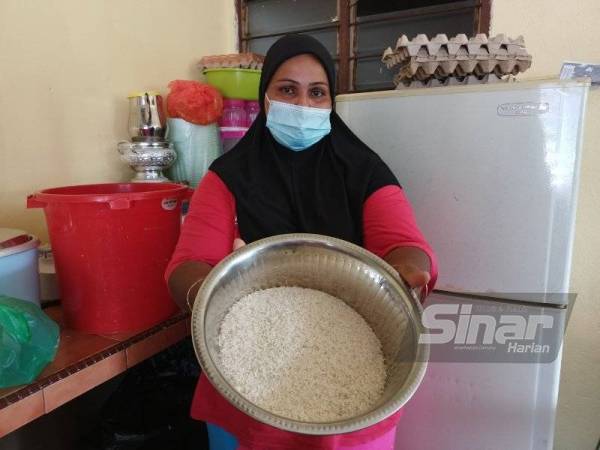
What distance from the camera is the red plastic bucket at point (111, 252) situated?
100 cm

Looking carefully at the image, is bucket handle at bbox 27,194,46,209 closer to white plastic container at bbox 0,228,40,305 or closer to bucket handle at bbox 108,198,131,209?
white plastic container at bbox 0,228,40,305

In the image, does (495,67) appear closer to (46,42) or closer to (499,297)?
(499,297)

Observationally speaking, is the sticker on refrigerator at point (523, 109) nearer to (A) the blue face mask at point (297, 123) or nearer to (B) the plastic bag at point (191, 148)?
(A) the blue face mask at point (297, 123)

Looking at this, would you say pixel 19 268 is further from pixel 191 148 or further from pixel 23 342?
pixel 191 148

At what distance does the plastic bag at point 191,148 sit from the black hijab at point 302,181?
2.22 feet

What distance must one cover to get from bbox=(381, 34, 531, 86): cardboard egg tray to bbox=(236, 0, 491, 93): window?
0.59m

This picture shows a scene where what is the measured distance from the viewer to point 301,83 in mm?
999

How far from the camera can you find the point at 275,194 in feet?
3.35

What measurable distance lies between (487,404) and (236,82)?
59.5 inches

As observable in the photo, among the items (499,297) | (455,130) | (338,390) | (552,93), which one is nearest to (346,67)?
(455,130)

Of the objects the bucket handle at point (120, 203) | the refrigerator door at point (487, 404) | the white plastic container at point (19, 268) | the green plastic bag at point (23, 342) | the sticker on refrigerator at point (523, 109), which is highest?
the sticker on refrigerator at point (523, 109)

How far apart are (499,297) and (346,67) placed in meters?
1.30

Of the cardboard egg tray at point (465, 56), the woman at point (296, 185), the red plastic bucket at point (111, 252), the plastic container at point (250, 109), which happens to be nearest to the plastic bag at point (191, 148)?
the plastic container at point (250, 109)

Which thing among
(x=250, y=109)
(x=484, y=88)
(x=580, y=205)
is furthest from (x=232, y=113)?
(x=580, y=205)
